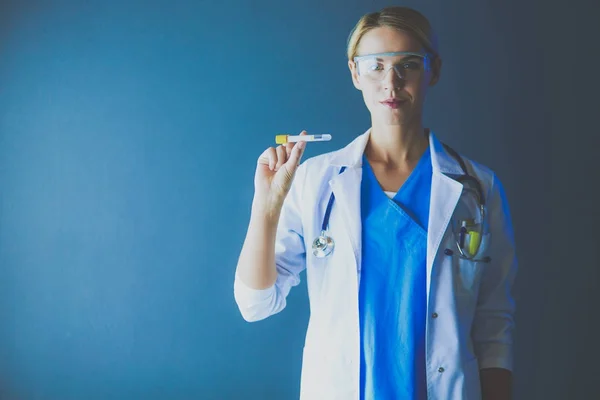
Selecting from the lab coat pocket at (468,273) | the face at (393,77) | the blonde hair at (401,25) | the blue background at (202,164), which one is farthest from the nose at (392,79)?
the blue background at (202,164)

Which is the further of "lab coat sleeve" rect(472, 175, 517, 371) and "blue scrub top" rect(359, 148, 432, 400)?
"lab coat sleeve" rect(472, 175, 517, 371)

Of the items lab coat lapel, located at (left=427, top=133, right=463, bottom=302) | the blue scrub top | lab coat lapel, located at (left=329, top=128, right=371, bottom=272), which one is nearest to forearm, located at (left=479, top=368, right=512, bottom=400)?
the blue scrub top

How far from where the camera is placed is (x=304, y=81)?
1.87 metres

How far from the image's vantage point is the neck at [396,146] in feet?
4.58

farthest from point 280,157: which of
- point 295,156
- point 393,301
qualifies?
point 393,301

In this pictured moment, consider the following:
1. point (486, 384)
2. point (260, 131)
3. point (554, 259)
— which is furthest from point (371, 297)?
point (554, 259)

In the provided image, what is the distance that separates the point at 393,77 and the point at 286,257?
53cm

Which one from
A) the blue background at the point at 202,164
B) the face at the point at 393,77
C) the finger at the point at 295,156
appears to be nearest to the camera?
the finger at the point at 295,156

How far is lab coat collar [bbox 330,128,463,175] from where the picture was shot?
1401mm

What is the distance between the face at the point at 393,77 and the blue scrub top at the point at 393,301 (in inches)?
8.3

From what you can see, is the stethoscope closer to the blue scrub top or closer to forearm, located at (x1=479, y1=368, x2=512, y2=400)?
the blue scrub top

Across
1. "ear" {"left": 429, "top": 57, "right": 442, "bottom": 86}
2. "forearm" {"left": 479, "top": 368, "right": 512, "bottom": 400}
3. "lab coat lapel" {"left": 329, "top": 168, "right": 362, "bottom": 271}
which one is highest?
"ear" {"left": 429, "top": 57, "right": 442, "bottom": 86}

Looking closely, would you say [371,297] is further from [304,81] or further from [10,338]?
[10,338]

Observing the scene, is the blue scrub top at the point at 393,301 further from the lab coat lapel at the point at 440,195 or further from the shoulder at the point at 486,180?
the shoulder at the point at 486,180
